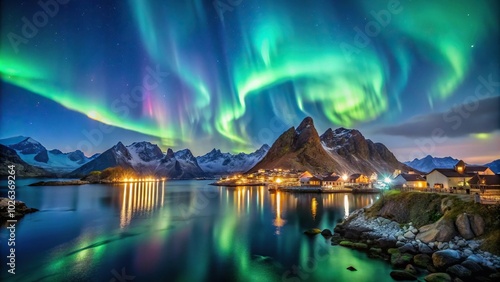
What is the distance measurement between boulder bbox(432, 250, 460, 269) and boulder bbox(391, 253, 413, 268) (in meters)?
2.36

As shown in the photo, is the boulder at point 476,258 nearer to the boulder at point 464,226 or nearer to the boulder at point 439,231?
the boulder at point 464,226

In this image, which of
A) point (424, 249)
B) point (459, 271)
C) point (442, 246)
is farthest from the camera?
point (424, 249)

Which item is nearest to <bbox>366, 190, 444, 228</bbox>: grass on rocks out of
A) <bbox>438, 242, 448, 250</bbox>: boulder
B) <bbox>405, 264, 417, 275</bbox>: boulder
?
<bbox>438, 242, 448, 250</bbox>: boulder

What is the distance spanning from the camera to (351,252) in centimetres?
3378

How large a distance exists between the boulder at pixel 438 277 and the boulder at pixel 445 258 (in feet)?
7.62

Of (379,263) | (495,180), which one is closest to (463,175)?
(495,180)

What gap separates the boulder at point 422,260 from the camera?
2659 cm

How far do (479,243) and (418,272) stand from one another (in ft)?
25.5

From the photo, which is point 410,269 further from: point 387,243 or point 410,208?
point 410,208

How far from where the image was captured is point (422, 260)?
27156 mm

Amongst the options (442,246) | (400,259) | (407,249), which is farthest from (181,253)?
(442,246)

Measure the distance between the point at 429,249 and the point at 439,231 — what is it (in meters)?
2.97

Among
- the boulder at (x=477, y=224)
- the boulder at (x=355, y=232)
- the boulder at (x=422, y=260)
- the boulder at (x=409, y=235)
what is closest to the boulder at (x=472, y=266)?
the boulder at (x=422, y=260)

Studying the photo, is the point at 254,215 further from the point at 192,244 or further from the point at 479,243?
the point at 479,243
